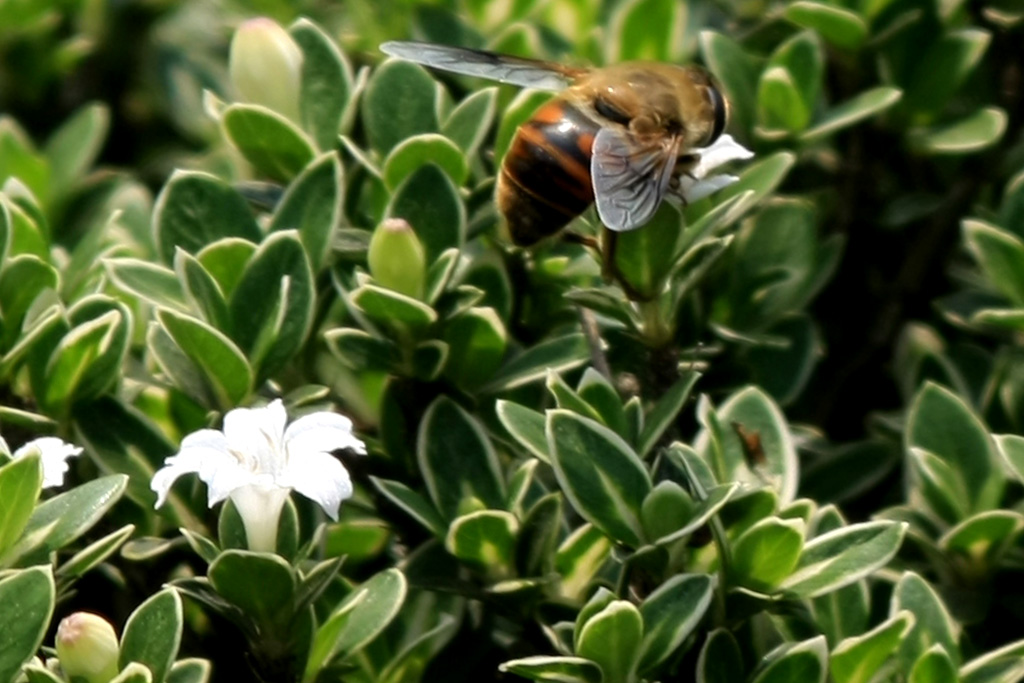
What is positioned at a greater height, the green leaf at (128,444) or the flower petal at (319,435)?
the flower petal at (319,435)

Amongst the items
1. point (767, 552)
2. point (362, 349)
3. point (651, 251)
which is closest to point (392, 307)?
point (362, 349)

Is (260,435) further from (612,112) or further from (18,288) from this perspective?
(612,112)

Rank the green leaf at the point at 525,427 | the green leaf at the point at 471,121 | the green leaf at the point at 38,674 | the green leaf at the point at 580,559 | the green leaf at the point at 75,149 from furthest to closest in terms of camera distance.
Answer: the green leaf at the point at 75,149, the green leaf at the point at 471,121, the green leaf at the point at 580,559, the green leaf at the point at 525,427, the green leaf at the point at 38,674

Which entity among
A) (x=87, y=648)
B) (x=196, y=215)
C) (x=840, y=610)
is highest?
(x=196, y=215)

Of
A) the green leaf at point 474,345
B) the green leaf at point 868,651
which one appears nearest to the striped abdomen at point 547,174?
the green leaf at point 474,345

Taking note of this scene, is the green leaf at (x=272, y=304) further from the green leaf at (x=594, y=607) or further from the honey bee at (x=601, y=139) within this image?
the green leaf at (x=594, y=607)

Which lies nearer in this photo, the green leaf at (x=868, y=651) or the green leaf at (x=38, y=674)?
the green leaf at (x=38, y=674)

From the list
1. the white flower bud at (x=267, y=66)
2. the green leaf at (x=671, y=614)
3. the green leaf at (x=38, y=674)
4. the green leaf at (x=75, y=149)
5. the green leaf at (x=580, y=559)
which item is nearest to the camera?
the green leaf at (x=38, y=674)

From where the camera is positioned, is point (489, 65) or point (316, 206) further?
point (489, 65)
